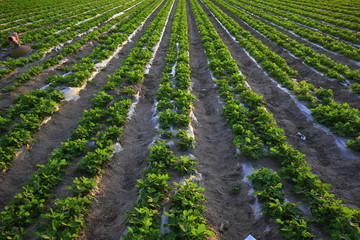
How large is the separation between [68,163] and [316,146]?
7.33 metres

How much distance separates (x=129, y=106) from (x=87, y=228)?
505 centimetres

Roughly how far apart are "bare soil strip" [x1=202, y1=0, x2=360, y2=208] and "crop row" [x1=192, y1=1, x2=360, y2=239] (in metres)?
0.43

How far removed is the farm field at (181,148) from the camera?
416cm

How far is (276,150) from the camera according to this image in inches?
220

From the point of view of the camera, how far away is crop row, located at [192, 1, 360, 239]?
381 centimetres

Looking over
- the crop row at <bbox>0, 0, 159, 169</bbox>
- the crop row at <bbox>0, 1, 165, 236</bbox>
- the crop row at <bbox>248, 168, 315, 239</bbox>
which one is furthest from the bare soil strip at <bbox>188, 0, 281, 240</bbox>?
the crop row at <bbox>0, 0, 159, 169</bbox>

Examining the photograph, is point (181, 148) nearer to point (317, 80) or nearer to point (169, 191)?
point (169, 191)

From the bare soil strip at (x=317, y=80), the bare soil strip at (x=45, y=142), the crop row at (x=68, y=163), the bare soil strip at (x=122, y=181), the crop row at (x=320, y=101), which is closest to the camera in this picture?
the crop row at (x=68, y=163)

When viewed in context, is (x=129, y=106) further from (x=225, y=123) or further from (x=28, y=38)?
(x=28, y=38)

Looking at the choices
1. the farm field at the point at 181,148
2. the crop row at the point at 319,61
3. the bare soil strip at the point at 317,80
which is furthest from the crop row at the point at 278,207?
the crop row at the point at 319,61

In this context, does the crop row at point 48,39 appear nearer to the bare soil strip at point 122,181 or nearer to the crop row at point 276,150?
the bare soil strip at point 122,181

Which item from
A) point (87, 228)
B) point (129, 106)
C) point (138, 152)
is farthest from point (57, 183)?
point (129, 106)

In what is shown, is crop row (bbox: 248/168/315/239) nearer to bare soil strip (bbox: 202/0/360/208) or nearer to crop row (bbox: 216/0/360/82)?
bare soil strip (bbox: 202/0/360/208)

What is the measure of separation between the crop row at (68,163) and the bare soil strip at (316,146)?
577 centimetres
